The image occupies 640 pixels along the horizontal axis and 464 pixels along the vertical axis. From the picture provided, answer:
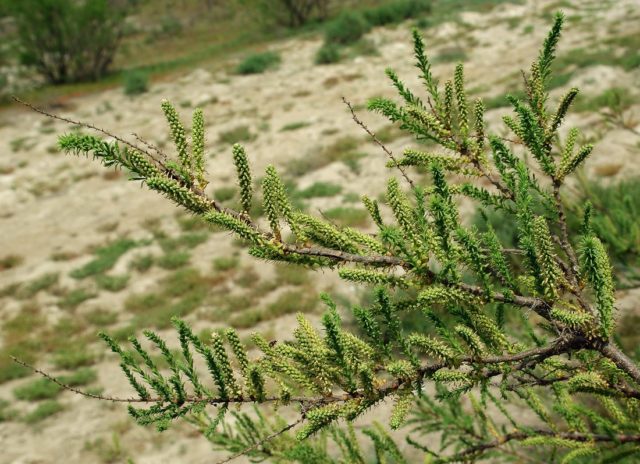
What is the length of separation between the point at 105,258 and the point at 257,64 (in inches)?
527

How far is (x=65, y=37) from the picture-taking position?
83.6ft

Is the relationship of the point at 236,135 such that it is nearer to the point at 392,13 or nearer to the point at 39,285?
the point at 39,285

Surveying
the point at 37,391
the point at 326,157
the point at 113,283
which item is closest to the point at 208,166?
the point at 113,283

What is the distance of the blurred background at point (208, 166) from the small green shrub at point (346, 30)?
0.10m

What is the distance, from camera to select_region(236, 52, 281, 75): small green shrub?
2203cm

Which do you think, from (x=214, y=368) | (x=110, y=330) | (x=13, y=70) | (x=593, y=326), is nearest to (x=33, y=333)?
(x=110, y=330)

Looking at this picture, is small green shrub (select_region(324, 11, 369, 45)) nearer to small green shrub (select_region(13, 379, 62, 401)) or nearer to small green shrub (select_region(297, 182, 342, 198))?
small green shrub (select_region(297, 182, 342, 198))

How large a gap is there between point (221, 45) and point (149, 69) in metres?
5.23

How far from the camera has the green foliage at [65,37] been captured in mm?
24688

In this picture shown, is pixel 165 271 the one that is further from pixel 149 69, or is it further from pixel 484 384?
pixel 149 69

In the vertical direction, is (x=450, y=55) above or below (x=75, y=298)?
above

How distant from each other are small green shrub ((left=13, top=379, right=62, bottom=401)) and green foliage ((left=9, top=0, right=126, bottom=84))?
2208 cm

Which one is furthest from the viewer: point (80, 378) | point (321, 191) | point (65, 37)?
point (65, 37)

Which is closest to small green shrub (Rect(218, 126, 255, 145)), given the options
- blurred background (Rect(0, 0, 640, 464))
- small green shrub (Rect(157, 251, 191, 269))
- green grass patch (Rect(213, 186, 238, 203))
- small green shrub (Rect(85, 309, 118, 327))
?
blurred background (Rect(0, 0, 640, 464))
